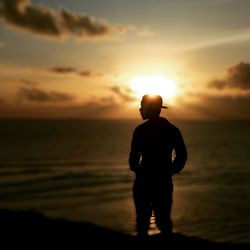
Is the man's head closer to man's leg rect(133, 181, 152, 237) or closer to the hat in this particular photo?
the hat

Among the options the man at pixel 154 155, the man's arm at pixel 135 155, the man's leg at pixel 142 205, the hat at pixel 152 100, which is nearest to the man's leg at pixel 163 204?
the man at pixel 154 155

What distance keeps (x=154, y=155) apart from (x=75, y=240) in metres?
5.40

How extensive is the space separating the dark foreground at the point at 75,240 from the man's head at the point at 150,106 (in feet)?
8.20

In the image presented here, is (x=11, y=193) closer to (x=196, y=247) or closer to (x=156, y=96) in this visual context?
(x=196, y=247)

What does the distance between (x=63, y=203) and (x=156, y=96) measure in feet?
103

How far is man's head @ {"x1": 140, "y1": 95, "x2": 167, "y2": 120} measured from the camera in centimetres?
769

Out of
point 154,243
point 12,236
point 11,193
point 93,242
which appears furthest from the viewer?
point 11,193

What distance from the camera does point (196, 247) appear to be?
11.1m

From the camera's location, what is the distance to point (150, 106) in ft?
25.2

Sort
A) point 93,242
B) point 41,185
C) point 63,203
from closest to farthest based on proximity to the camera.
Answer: point 93,242 → point 63,203 → point 41,185

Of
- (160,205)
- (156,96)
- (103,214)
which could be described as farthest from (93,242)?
(103,214)

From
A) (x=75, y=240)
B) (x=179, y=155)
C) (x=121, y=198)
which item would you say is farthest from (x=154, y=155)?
(x=121, y=198)

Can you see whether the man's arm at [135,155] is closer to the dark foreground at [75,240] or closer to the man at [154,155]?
the man at [154,155]

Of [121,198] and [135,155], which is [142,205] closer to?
[135,155]
